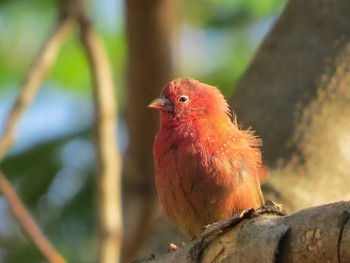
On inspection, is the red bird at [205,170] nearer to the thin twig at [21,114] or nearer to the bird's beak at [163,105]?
the bird's beak at [163,105]

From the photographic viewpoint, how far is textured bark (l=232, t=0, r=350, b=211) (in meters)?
5.62

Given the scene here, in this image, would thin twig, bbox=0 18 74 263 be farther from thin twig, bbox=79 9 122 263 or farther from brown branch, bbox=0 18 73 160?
thin twig, bbox=79 9 122 263

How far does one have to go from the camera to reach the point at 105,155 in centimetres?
648

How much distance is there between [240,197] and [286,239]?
2107mm

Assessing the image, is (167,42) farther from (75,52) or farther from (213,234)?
(213,234)

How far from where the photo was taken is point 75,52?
955cm

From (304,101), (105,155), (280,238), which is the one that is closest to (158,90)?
(105,155)

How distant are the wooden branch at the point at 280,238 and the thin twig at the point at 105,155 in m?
2.58

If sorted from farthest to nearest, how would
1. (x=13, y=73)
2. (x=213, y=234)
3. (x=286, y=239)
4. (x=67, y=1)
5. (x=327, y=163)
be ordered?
(x=13, y=73) < (x=67, y=1) < (x=327, y=163) < (x=213, y=234) < (x=286, y=239)

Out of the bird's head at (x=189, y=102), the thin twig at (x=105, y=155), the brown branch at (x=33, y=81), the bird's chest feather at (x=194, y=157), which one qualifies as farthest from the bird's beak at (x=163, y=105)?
the brown branch at (x=33, y=81)

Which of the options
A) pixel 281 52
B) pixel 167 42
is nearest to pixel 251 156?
pixel 281 52

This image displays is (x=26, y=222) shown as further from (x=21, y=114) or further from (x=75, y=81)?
(x=75, y=81)

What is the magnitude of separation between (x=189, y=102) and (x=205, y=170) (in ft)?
2.92

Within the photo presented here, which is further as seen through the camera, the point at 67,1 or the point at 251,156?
the point at 67,1
